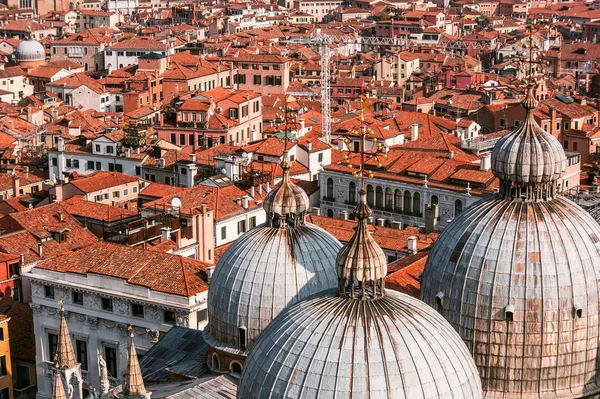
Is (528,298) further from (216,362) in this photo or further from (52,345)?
(52,345)

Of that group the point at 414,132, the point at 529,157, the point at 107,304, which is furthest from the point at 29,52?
the point at 529,157

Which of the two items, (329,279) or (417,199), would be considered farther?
(417,199)

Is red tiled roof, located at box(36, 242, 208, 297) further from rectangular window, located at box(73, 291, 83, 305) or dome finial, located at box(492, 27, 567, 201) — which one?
dome finial, located at box(492, 27, 567, 201)

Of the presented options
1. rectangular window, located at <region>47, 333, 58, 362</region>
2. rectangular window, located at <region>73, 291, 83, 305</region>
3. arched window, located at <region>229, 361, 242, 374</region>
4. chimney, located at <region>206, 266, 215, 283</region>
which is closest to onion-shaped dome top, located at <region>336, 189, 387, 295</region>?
arched window, located at <region>229, 361, 242, 374</region>

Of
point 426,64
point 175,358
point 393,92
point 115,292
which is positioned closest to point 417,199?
point 115,292

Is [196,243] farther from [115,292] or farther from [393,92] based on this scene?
[393,92]

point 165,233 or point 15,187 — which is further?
point 15,187

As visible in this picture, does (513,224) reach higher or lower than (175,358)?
higher
